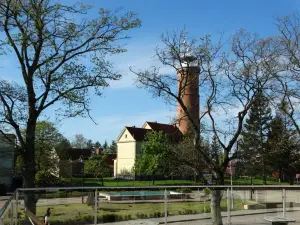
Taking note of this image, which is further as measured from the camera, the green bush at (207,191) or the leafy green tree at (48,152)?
the leafy green tree at (48,152)

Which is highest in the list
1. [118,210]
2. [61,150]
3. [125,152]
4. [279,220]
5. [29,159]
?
[125,152]

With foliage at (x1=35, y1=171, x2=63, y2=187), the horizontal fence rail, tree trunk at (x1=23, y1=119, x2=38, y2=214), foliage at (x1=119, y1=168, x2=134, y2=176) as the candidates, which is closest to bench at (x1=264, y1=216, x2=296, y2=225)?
the horizontal fence rail

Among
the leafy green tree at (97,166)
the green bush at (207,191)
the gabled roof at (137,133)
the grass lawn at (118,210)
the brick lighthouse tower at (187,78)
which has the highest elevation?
the gabled roof at (137,133)

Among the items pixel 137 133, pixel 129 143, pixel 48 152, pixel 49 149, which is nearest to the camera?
pixel 49 149

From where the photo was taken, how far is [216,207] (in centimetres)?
1146

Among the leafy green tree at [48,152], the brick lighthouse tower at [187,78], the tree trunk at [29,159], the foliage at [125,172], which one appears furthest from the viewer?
the foliage at [125,172]

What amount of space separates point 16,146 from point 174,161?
811 centimetres

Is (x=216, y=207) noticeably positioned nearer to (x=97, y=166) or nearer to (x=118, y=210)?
(x=118, y=210)

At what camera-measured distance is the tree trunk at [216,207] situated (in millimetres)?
11298

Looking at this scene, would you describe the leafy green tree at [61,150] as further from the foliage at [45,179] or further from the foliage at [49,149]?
the foliage at [45,179]

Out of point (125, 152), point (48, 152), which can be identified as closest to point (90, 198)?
point (48, 152)

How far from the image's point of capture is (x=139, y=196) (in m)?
11.6

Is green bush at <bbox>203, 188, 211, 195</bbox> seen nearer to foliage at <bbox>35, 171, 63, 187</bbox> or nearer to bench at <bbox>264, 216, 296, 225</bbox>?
bench at <bbox>264, 216, 296, 225</bbox>

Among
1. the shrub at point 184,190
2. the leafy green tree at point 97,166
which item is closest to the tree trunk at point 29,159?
the shrub at point 184,190
